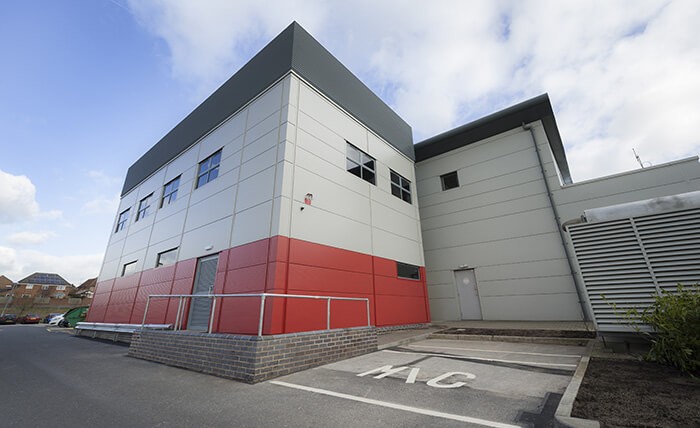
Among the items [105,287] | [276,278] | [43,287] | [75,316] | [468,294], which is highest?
[43,287]

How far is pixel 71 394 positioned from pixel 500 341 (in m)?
9.39

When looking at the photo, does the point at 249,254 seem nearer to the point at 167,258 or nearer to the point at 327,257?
the point at 327,257

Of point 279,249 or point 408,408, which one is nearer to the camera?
point 408,408

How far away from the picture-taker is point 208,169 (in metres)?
11.5

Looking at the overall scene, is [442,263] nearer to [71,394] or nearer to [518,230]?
[518,230]

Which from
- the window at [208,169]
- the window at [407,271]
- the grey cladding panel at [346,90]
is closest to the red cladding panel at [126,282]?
the window at [208,169]

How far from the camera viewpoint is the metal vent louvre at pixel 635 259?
5.03 m

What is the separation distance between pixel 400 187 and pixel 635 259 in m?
8.85

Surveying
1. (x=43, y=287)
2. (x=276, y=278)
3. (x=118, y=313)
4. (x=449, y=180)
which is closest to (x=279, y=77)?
(x=276, y=278)

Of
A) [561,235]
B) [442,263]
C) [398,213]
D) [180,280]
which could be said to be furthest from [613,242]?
[180,280]

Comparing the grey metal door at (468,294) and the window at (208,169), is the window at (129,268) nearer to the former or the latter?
the window at (208,169)

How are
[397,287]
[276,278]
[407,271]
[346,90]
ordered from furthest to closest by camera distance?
1. [407,271]
2. [346,90]
3. [397,287]
4. [276,278]

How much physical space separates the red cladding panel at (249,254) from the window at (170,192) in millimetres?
6791

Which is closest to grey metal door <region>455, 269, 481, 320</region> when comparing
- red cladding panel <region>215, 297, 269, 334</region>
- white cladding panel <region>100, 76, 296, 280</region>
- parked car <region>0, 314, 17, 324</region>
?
white cladding panel <region>100, 76, 296, 280</region>
